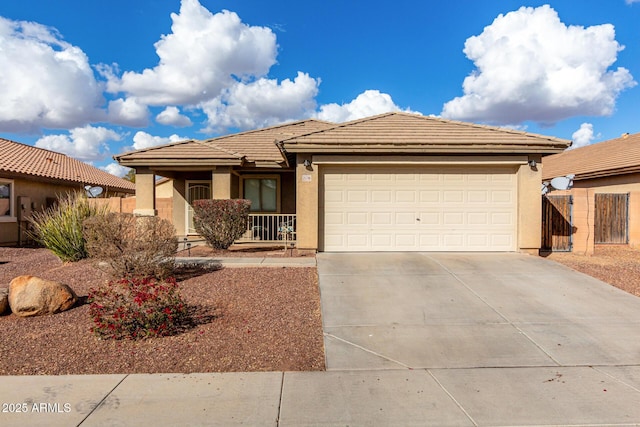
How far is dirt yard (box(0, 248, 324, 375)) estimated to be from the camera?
4.77 metres

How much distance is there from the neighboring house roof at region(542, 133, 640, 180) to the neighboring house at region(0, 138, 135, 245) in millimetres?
22572

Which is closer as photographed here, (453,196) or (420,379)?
(420,379)

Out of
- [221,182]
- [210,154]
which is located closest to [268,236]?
[221,182]

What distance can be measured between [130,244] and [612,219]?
15265 mm

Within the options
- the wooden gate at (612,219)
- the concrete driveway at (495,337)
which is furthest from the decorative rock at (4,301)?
the wooden gate at (612,219)

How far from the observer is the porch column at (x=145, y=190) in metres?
14.2

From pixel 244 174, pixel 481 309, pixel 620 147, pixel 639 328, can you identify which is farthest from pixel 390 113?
pixel 620 147

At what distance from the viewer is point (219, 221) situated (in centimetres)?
1102

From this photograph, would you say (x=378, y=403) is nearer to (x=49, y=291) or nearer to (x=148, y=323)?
(x=148, y=323)

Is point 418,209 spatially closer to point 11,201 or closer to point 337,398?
point 337,398

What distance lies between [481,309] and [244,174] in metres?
11.1

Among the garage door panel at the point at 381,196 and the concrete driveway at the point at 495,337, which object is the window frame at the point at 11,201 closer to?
the concrete driveway at the point at 495,337

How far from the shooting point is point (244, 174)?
1588 centimetres

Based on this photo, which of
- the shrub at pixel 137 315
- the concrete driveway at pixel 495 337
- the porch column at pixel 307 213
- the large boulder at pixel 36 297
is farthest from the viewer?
the porch column at pixel 307 213
